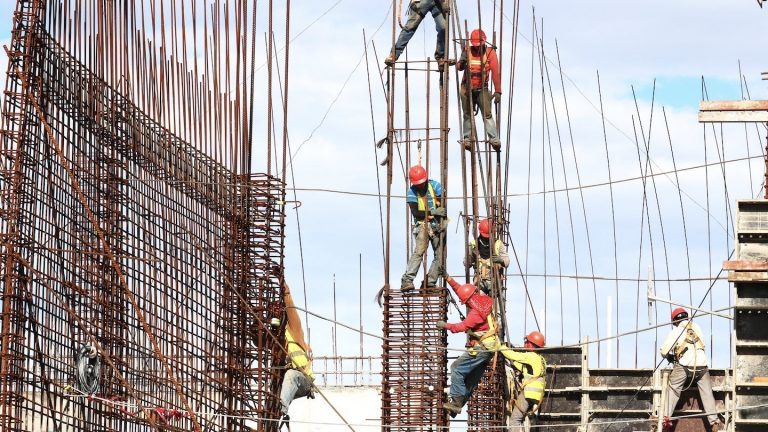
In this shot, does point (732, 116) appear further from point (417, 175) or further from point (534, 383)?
point (534, 383)

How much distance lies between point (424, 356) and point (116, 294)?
444 cm

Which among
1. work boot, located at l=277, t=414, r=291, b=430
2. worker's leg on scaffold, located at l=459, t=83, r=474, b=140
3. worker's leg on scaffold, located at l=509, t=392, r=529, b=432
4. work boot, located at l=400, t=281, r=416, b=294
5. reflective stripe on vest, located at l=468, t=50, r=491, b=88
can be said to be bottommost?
work boot, located at l=277, t=414, r=291, b=430

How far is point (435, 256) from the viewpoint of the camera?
2389 cm

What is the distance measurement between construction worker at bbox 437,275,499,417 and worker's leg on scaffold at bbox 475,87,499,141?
10.5 feet

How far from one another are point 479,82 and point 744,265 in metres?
6.74

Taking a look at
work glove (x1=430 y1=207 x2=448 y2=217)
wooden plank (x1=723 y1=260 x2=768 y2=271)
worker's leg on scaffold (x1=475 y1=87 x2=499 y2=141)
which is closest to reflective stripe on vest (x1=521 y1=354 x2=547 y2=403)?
work glove (x1=430 y1=207 x2=448 y2=217)

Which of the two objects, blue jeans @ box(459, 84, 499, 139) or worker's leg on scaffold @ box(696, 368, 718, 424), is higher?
blue jeans @ box(459, 84, 499, 139)

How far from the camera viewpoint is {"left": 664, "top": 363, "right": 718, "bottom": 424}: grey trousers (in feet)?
77.9

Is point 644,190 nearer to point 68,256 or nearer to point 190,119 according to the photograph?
point 190,119

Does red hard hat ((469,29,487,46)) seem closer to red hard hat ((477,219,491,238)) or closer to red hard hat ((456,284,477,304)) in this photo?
red hard hat ((477,219,491,238))

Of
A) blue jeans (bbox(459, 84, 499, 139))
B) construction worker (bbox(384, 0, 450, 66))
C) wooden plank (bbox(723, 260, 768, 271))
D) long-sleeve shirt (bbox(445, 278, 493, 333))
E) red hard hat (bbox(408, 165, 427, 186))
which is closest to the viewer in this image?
wooden plank (bbox(723, 260, 768, 271))

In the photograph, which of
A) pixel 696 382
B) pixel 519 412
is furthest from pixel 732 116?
pixel 519 412

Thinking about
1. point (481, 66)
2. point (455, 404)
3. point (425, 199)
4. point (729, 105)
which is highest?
point (481, 66)

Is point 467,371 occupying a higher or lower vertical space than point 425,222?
lower
